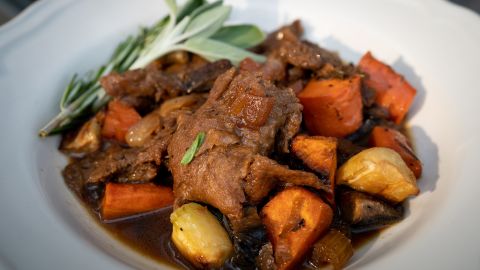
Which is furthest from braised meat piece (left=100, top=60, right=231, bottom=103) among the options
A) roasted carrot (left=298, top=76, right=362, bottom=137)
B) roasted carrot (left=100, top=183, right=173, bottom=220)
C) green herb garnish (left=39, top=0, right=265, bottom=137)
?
roasted carrot (left=100, top=183, right=173, bottom=220)

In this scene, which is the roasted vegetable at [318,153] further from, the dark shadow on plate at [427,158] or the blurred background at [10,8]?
the blurred background at [10,8]

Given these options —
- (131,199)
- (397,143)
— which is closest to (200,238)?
(131,199)

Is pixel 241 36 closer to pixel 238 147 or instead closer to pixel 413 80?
pixel 413 80

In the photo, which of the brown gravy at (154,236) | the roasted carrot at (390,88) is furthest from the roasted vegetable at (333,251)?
the roasted carrot at (390,88)

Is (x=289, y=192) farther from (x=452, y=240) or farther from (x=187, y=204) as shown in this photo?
(x=452, y=240)

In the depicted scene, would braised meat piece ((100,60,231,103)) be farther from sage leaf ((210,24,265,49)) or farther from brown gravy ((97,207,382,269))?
brown gravy ((97,207,382,269))
